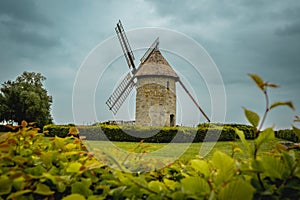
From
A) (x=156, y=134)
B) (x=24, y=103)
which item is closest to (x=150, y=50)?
(x=156, y=134)

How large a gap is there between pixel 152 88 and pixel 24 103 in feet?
61.5

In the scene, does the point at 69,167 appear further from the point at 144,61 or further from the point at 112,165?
the point at 144,61

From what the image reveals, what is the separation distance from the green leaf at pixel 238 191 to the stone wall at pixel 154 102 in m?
21.2

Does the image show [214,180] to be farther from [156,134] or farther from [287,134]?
[287,134]

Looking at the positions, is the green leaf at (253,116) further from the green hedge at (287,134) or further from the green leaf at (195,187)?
the green hedge at (287,134)

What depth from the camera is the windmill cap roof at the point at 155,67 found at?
75.5 ft

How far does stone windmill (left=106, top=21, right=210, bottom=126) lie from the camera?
2225 centimetres

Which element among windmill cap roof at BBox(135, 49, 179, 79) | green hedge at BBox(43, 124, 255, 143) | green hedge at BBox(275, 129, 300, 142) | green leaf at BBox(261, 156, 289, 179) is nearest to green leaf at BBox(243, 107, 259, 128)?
green leaf at BBox(261, 156, 289, 179)

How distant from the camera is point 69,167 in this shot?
3.79 ft

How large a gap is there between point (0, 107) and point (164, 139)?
23.7 metres

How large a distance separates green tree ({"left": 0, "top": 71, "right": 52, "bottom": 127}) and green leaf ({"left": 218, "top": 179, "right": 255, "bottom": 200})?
115ft

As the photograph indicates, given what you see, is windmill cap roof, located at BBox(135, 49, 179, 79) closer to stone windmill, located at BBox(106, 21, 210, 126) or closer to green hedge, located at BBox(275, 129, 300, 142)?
stone windmill, located at BBox(106, 21, 210, 126)

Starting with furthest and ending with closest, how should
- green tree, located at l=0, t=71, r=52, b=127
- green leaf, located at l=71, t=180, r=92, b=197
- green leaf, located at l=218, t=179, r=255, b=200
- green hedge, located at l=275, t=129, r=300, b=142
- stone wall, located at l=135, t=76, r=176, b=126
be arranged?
green tree, located at l=0, t=71, r=52, b=127, stone wall, located at l=135, t=76, r=176, b=126, green hedge, located at l=275, t=129, r=300, b=142, green leaf, located at l=71, t=180, r=92, b=197, green leaf, located at l=218, t=179, r=255, b=200

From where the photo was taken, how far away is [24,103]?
34906 mm
